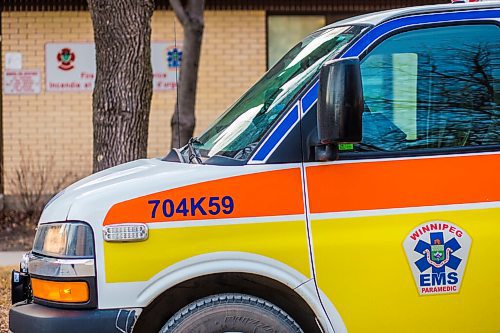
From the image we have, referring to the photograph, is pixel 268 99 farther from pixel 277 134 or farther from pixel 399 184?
pixel 399 184

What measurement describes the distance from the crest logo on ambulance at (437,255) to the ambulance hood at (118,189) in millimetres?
882

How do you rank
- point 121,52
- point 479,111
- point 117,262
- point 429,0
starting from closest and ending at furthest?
point 117,262
point 479,111
point 121,52
point 429,0

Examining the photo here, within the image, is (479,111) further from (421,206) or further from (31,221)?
(31,221)

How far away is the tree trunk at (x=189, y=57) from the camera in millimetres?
11000

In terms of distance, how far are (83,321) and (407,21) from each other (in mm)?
2090

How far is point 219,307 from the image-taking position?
13.4 ft

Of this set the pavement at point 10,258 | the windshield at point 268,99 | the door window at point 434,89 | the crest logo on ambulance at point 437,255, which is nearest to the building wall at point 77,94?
the pavement at point 10,258

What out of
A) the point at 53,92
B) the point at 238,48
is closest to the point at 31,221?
the point at 53,92

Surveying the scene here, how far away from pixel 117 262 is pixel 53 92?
30.0ft

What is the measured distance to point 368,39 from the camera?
4.25m

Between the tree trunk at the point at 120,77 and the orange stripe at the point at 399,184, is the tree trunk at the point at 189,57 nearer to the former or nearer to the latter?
the tree trunk at the point at 120,77

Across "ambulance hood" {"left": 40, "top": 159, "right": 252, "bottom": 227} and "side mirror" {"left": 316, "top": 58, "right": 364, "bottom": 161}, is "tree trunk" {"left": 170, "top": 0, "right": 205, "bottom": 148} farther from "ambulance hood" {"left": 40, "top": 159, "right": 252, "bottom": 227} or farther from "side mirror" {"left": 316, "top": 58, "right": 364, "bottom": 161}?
"side mirror" {"left": 316, "top": 58, "right": 364, "bottom": 161}

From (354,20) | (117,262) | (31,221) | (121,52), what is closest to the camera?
(117,262)

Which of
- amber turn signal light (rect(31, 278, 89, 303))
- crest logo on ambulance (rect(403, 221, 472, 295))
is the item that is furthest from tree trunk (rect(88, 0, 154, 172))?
crest logo on ambulance (rect(403, 221, 472, 295))
